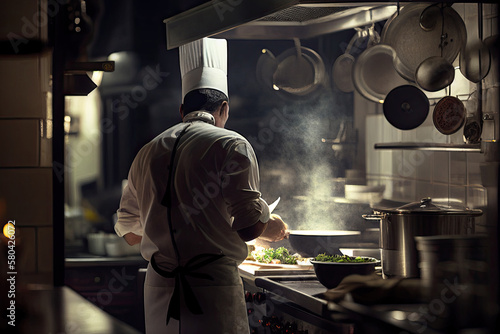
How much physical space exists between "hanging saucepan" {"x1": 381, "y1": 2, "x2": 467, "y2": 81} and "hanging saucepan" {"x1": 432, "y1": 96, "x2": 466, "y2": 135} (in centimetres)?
15

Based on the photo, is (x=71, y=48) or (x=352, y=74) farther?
(x=352, y=74)

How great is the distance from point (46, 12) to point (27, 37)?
13 centimetres

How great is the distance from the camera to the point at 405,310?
1.98 metres

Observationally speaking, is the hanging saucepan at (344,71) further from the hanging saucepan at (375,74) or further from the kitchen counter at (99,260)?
the kitchen counter at (99,260)

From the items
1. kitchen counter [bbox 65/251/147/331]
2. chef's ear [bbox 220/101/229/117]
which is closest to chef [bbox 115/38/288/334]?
chef's ear [bbox 220/101/229/117]

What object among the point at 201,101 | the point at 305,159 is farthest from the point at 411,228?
the point at 305,159

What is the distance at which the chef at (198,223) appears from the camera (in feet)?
6.86

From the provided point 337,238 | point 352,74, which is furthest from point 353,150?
point 337,238

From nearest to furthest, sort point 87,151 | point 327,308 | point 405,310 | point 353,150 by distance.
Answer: point 405,310
point 327,308
point 87,151
point 353,150

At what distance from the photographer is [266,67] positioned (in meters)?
3.50

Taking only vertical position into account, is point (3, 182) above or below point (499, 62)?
below

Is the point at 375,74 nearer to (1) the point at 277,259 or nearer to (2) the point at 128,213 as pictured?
(1) the point at 277,259

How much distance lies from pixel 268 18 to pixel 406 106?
68 centimetres

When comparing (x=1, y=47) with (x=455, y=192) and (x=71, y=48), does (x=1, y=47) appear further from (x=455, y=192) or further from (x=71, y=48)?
(x=455, y=192)
